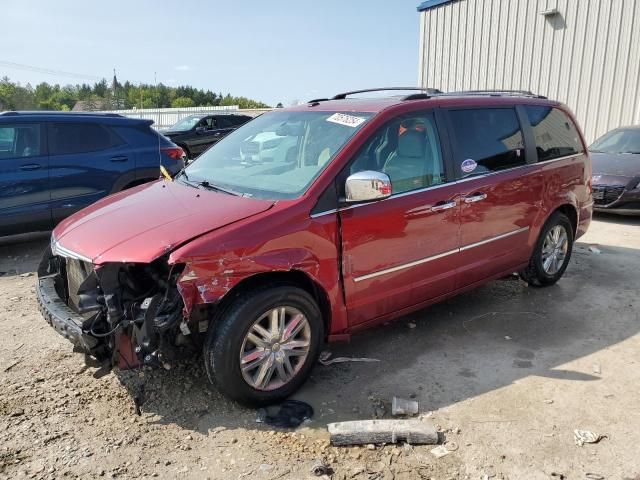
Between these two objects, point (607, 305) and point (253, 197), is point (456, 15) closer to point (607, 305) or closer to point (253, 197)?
point (607, 305)

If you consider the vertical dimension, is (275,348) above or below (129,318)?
below

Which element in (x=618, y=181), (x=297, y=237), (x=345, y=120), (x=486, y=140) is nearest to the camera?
(x=297, y=237)

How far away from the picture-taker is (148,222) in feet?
10.7

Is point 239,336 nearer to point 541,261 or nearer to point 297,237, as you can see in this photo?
point 297,237

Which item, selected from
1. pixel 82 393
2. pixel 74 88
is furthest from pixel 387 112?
pixel 74 88

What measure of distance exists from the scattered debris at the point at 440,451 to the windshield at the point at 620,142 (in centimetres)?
845

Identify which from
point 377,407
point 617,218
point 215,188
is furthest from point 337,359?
point 617,218

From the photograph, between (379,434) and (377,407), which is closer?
(379,434)

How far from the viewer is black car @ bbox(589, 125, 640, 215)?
8406mm

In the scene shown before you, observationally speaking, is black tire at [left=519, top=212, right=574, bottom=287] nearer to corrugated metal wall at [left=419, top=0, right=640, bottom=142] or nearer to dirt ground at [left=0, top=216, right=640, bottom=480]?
dirt ground at [left=0, top=216, right=640, bottom=480]

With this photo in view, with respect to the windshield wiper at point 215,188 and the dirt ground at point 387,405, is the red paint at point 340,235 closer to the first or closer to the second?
the windshield wiper at point 215,188

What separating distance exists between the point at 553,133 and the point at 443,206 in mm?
1953

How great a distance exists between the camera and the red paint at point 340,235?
3.01 meters

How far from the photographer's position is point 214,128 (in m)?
17.7
